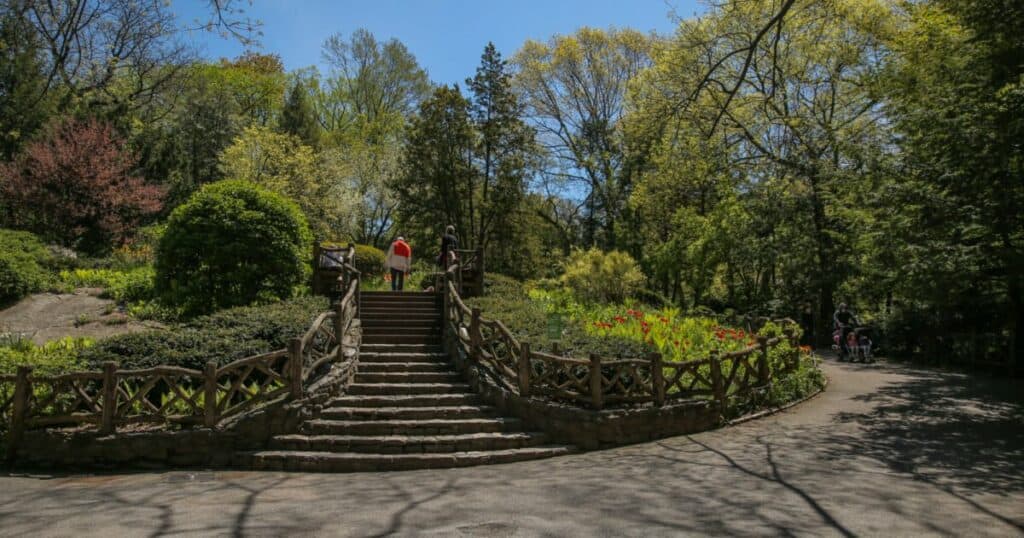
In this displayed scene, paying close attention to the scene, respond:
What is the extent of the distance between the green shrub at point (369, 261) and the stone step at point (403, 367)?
36.9 feet

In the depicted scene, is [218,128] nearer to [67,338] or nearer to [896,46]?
[67,338]

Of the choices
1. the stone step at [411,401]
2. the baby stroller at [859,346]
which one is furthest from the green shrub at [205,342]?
Result: the baby stroller at [859,346]

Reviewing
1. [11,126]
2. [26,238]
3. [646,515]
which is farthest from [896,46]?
[11,126]

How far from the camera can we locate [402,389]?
11.3 m

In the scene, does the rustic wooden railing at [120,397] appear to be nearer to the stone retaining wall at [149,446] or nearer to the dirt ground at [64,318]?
the stone retaining wall at [149,446]

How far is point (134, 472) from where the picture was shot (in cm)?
856

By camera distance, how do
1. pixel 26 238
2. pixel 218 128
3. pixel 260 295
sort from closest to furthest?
pixel 260 295 → pixel 26 238 → pixel 218 128

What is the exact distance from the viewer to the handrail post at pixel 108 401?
8.77 m

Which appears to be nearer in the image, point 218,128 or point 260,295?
point 260,295

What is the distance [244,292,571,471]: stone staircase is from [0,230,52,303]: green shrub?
10358mm

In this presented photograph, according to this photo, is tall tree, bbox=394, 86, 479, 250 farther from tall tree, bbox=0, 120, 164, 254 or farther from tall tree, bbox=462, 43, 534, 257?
tall tree, bbox=0, 120, 164, 254

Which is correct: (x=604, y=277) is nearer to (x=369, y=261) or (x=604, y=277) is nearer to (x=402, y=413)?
(x=369, y=261)

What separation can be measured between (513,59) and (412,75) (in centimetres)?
943

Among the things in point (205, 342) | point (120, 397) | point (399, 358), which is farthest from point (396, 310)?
point (120, 397)
